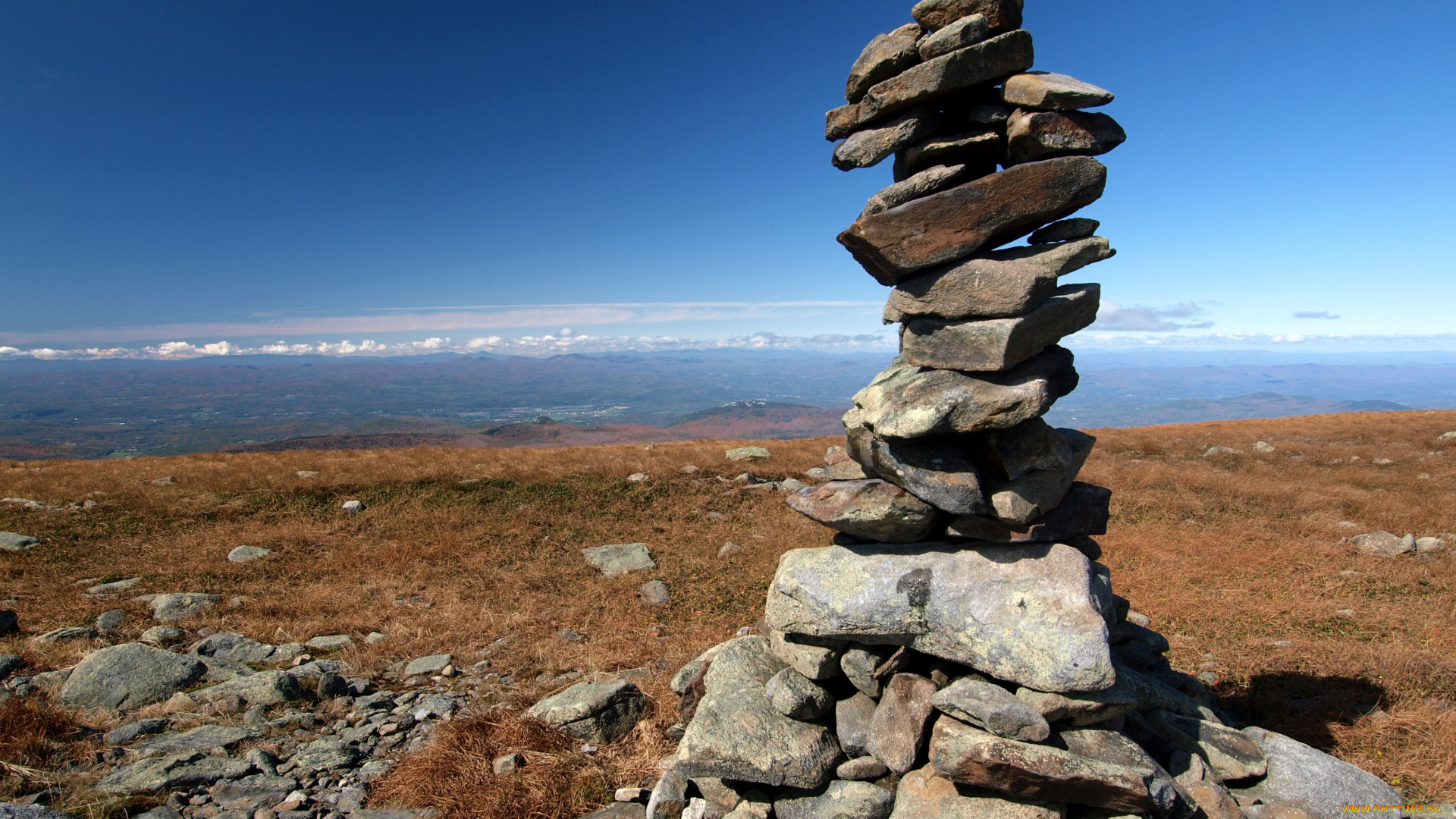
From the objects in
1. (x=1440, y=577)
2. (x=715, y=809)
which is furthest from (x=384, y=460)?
(x=1440, y=577)

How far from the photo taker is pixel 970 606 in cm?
842

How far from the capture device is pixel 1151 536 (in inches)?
920

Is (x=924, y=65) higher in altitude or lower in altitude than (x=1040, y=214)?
higher

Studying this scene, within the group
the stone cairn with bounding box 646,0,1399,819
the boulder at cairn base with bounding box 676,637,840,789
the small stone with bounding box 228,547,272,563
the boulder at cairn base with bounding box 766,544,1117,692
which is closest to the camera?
the boulder at cairn base with bounding box 766,544,1117,692

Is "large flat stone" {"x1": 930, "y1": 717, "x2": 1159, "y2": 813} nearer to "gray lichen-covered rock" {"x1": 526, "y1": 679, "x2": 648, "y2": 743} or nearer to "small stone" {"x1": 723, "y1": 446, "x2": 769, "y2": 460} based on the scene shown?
"gray lichen-covered rock" {"x1": 526, "y1": 679, "x2": 648, "y2": 743}

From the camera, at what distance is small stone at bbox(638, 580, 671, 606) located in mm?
18172

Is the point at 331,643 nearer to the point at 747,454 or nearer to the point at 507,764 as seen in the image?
the point at 507,764

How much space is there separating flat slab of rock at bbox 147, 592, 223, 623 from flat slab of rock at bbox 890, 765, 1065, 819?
59.7ft

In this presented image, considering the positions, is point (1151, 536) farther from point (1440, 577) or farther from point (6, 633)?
point (6, 633)

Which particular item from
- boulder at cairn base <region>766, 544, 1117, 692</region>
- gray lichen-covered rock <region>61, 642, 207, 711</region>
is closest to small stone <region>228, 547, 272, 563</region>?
gray lichen-covered rock <region>61, 642, 207, 711</region>

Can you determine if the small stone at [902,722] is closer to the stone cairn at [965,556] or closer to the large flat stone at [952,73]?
the stone cairn at [965,556]

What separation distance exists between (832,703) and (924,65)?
988 centimetres

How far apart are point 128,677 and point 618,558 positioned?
12652 millimetres

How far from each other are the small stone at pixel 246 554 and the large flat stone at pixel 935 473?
21.6 meters
